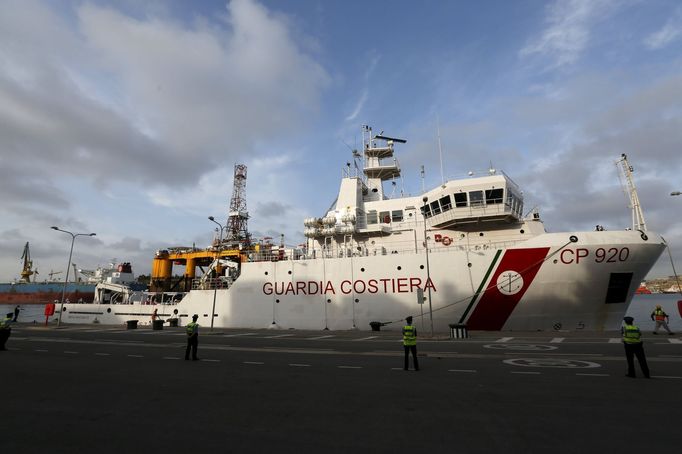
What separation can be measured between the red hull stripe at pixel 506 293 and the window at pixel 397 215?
327 inches

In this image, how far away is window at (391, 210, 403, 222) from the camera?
27.5m

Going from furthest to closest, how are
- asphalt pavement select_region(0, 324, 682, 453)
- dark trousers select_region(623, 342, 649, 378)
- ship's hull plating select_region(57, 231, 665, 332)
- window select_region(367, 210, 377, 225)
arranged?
window select_region(367, 210, 377, 225)
ship's hull plating select_region(57, 231, 665, 332)
dark trousers select_region(623, 342, 649, 378)
asphalt pavement select_region(0, 324, 682, 453)

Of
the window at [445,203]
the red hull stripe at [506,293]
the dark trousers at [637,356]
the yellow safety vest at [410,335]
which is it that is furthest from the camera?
the window at [445,203]

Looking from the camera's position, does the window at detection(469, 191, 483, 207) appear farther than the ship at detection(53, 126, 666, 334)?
Yes

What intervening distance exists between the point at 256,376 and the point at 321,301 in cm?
1607

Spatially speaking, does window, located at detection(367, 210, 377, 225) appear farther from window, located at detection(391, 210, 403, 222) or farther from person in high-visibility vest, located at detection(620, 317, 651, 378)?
person in high-visibility vest, located at detection(620, 317, 651, 378)

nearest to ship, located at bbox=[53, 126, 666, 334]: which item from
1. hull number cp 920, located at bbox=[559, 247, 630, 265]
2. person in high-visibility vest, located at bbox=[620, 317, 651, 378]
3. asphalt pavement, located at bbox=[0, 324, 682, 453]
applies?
hull number cp 920, located at bbox=[559, 247, 630, 265]

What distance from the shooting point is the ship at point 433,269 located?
66.3 ft

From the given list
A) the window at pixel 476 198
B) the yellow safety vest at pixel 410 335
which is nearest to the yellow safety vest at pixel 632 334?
the yellow safety vest at pixel 410 335

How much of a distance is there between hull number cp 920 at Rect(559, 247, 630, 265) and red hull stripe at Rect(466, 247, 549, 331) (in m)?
1.05

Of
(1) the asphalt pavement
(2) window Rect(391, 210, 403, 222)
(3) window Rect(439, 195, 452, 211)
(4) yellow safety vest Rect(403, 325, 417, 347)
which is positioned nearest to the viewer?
(1) the asphalt pavement

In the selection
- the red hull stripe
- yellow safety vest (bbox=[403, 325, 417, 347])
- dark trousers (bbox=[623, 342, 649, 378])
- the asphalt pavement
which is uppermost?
the red hull stripe

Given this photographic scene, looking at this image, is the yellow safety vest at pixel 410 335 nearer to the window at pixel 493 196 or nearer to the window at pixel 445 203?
the window at pixel 445 203

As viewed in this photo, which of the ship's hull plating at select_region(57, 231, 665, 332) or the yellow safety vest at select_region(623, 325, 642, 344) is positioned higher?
the ship's hull plating at select_region(57, 231, 665, 332)
